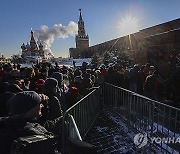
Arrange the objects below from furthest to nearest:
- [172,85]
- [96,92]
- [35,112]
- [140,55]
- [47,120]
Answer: [140,55]
[172,85]
[96,92]
[47,120]
[35,112]

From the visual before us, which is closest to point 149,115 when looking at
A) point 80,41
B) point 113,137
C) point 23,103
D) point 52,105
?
point 113,137

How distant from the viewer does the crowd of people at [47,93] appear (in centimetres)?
215

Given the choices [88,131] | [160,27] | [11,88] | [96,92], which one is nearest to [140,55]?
[96,92]

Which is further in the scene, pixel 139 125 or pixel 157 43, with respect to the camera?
pixel 157 43

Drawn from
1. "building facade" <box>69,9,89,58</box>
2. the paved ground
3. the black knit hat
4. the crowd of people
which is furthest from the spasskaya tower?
the black knit hat

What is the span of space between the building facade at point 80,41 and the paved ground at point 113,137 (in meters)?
92.3

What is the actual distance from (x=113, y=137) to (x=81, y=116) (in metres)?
1.13

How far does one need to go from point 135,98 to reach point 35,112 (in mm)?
3624

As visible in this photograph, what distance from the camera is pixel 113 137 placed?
5820 mm

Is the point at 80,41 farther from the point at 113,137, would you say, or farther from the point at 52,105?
the point at 52,105

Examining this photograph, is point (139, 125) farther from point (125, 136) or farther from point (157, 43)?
point (157, 43)

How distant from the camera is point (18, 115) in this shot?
223 centimetres

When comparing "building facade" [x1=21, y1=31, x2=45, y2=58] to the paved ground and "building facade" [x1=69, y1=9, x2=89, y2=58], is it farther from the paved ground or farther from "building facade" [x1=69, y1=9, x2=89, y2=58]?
the paved ground

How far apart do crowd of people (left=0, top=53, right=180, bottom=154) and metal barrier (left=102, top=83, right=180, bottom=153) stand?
1266mm
